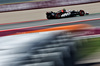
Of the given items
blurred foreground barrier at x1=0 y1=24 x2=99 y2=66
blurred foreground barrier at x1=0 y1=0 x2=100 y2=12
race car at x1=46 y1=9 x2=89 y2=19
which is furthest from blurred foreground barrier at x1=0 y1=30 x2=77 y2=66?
blurred foreground barrier at x1=0 y1=0 x2=100 y2=12

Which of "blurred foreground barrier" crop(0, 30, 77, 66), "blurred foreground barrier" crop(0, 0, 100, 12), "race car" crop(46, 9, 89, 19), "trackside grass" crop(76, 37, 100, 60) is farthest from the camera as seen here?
"blurred foreground barrier" crop(0, 0, 100, 12)

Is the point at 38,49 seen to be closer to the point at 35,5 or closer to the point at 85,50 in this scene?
the point at 85,50

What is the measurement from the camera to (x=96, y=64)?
2793 mm

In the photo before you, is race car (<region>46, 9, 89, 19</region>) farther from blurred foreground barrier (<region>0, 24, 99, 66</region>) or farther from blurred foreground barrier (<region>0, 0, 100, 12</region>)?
blurred foreground barrier (<region>0, 24, 99, 66</region>)

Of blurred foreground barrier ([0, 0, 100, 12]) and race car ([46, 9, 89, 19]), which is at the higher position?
blurred foreground barrier ([0, 0, 100, 12])

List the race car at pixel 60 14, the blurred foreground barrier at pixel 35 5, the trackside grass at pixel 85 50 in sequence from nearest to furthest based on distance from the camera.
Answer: the trackside grass at pixel 85 50, the race car at pixel 60 14, the blurred foreground barrier at pixel 35 5

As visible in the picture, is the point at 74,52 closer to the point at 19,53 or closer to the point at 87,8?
the point at 19,53

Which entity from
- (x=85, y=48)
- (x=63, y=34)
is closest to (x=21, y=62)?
(x=63, y=34)

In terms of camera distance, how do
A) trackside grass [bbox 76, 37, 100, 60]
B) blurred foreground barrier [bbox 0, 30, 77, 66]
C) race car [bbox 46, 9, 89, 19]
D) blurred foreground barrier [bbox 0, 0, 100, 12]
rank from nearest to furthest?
1. blurred foreground barrier [bbox 0, 30, 77, 66]
2. trackside grass [bbox 76, 37, 100, 60]
3. race car [bbox 46, 9, 89, 19]
4. blurred foreground barrier [bbox 0, 0, 100, 12]

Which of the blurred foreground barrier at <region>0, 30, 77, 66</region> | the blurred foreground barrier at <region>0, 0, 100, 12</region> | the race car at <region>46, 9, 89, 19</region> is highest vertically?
the blurred foreground barrier at <region>0, 30, 77, 66</region>

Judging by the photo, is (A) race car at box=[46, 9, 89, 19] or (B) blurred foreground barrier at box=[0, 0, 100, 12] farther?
(B) blurred foreground barrier at box=[0, 0, 100, 12]

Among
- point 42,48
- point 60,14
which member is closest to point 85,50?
point 42,48

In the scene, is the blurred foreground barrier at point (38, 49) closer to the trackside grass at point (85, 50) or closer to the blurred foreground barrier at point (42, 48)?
the blurred foreground barrier at point (42, 48)

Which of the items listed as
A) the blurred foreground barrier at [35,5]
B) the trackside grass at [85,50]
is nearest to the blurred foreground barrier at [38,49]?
→ the trackside grass at [85,50]
